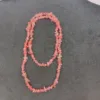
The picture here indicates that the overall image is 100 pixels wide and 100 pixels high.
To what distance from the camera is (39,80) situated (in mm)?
1093

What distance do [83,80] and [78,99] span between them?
0.07 metres

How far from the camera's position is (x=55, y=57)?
109 cm

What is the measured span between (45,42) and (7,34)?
0.46ft

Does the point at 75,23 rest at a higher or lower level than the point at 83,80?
higher

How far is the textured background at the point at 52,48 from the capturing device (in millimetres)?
A: 1070

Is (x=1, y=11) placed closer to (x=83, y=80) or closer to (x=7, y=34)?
(x=7, y=34)

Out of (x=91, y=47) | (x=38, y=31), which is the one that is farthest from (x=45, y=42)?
(x=91, y=47)

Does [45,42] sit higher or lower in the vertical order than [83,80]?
higher

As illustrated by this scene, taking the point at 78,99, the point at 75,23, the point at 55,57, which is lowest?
the point at 78,99

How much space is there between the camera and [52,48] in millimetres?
1082

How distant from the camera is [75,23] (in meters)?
1.08

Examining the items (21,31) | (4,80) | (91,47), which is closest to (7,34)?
(21,31)

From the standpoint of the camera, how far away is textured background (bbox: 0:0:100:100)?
3.51 ft

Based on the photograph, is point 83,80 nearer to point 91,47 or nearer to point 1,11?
point 91,47
